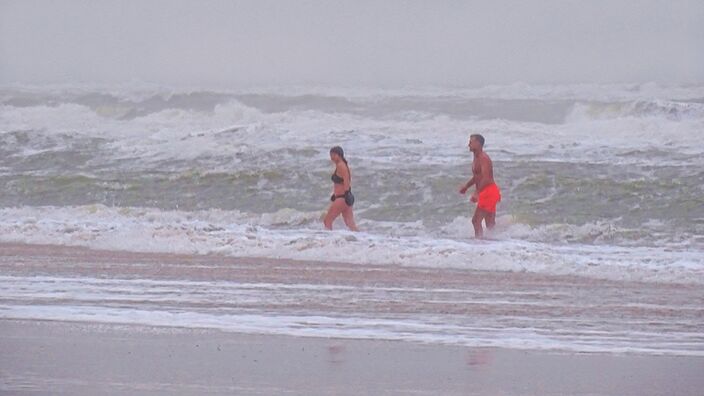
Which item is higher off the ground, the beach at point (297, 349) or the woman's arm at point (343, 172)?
the woman's arm at point (343, 172)

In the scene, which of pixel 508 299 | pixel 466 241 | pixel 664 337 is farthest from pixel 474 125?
pixel 664 337

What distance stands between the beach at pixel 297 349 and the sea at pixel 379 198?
0.07m

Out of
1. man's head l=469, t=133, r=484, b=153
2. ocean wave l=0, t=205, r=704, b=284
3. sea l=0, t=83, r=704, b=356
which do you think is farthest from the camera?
man's head l=469, t=133, r=484, b=153

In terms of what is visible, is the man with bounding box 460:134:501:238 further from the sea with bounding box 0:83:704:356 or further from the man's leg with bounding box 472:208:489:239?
the sea with bounding box 0:83:704:356

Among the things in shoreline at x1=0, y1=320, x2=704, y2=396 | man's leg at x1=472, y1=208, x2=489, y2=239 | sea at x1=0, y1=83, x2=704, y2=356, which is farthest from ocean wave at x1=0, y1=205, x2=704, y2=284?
shoreline at x1=0, y1=320, x2=704, y2=396

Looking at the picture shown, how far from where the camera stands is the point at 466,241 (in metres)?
12.9

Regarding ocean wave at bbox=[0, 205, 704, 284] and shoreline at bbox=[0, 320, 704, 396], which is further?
ocean wave at bbox=[0, 205, 704, 284]

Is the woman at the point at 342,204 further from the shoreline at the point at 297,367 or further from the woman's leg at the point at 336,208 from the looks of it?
the shoreline at the point at 297,367

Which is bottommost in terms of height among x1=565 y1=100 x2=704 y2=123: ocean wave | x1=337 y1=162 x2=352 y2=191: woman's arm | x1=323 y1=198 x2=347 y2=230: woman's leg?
x1=323 y1=198 x2=347 y2=230: woman's leg

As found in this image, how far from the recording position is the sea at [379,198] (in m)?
8.09

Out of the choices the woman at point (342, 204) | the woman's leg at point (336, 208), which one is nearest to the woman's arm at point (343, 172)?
the woman at point (342, 204)

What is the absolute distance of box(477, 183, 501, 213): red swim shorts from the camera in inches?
555

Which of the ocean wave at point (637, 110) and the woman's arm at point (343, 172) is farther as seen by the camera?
the ocean wave at point (637, 110)

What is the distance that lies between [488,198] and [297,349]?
7632 mm
